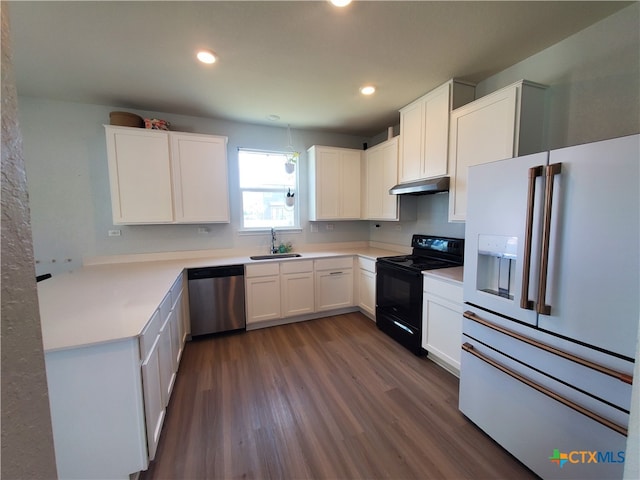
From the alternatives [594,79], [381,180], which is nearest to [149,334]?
[381,180]

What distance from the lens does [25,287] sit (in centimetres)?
44

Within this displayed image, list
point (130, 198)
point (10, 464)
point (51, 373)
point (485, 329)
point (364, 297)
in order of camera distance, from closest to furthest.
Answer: point (10, 464) → point (51, 373) → point (485, 329) → point (130, 198) → point (364, 297)

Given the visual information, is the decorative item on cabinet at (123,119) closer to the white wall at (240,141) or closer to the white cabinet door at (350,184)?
the white wall at (240,141)

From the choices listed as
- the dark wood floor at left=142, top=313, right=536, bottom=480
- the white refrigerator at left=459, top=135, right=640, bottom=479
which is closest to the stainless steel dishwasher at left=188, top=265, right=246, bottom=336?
the dark wood floor at left=142, top=313, right=536, bottom=480

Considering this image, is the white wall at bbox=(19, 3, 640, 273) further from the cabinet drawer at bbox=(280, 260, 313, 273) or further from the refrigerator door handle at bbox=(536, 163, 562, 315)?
the refrigerator door handle at bbox=(536, 163, 562, 315)

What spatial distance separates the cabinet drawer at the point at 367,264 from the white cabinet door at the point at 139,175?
2438 millimetres

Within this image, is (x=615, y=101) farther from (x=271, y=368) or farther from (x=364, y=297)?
(x=271, y=368)

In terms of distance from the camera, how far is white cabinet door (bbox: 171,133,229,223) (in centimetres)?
295

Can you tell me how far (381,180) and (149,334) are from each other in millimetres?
3003

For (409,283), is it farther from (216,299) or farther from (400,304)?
(216,299)

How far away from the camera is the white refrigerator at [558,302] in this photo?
3.59 ft

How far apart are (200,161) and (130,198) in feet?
2.76

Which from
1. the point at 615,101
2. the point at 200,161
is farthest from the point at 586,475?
the point at 200,161

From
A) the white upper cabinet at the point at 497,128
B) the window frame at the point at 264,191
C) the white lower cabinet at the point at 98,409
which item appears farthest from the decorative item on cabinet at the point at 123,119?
the white upper cabinet at the point at 497,128
